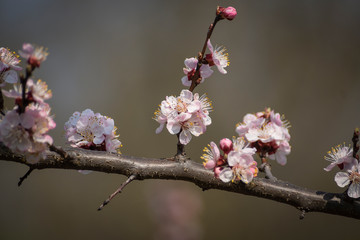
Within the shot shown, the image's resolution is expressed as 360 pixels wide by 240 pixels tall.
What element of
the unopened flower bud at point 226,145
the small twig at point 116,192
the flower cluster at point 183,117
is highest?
the flower cluster at point 183,117

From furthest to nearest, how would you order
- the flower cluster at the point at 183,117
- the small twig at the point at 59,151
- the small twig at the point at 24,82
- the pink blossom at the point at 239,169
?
1. the flower cluster at the point at 183,117
2. the pink blossom at the point at 239,169
3. the small twig at the point at 59,151
4. the small twig at the point at 24,82

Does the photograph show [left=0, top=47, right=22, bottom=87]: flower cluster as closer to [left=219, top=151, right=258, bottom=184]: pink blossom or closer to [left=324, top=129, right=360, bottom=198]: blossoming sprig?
[left=219, top=151, right=258, bottom=184]: pink blossom

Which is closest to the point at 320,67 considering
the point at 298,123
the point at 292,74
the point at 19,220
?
the point at 292,74

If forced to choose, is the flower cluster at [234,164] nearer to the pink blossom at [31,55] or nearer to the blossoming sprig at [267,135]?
the blossoming sprig at [267,135]

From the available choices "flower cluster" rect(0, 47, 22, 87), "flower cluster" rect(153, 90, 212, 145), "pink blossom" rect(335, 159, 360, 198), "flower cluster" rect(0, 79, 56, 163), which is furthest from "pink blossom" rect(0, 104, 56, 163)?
"pink blossom" rect(335, 159, 360, 198)

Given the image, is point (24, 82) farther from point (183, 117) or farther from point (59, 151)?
point (183, 117)

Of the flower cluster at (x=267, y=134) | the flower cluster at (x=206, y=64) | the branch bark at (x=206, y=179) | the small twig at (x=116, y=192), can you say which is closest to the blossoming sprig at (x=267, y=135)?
the flower cluster at (x=267, y=134)
